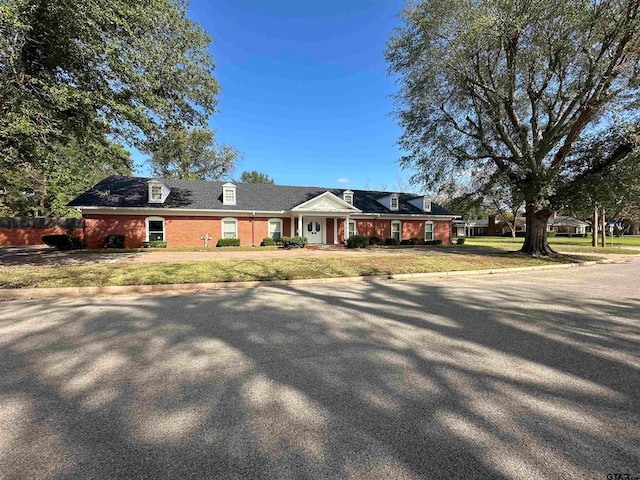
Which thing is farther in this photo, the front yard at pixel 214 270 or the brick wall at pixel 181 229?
the brick wall at pixel 181 229

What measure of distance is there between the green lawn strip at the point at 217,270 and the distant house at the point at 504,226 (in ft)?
176

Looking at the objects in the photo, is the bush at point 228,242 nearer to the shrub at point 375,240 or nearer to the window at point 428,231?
the shrub at point 375,240

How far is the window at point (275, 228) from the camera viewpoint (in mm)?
23438

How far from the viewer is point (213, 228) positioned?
2177 centimetres

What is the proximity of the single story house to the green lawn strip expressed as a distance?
1050cm

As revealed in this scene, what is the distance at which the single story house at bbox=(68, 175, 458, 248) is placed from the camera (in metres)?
19.8

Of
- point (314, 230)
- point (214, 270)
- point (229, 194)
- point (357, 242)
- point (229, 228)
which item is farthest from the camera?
point (314, 230)

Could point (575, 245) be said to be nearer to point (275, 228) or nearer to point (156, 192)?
point (275, 228)

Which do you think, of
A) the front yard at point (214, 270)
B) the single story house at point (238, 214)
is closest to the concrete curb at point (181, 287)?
the front yard at point (214, 270)

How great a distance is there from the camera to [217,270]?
10.0 metres

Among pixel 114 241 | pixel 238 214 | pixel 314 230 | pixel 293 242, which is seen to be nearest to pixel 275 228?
pixel 238 214

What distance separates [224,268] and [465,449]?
9316 mm

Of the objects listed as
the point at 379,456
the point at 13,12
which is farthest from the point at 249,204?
the point at 379,456

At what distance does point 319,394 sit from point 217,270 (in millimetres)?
7904
